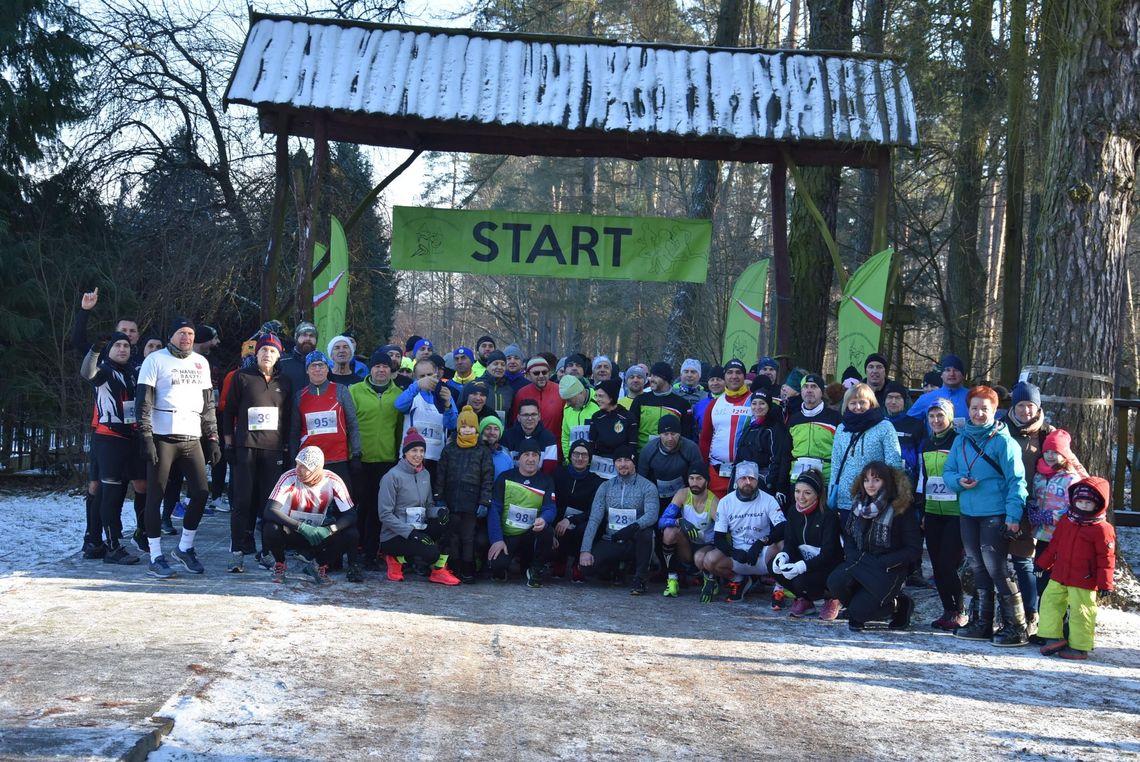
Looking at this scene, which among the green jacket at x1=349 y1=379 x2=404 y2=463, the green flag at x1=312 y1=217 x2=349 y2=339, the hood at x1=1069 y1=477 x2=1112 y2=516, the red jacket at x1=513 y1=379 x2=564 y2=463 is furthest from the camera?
the green flag at x1=312 y1=217 x2=349 y2=339

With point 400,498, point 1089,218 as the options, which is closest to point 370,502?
point 400,498

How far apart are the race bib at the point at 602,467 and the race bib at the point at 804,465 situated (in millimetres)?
1526

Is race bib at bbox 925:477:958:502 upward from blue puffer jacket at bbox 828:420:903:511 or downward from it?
downward

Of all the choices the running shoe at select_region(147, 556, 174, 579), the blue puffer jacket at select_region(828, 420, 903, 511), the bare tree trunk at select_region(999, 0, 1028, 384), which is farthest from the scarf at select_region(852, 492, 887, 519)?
the bare tree trunk at select_region(999, 0, 1028, 384)

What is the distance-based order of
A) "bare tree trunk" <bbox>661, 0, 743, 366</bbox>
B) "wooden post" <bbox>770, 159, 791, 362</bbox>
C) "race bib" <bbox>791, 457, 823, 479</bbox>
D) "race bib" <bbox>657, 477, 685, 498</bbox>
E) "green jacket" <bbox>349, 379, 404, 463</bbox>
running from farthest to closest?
→ "bare tree trunk" <bbox>661, 0, 743, 366</bbox> < "wooden post" <bbox>770, 159, 791, 362</bbox> < "race bib" <bbox>657, 477, 685, 498</bbox> < "green jacket" <bbox>349, 379, 404, 463</bbox> < "race bib" <bbox>791, 457, 823, 479</bbox>

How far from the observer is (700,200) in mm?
19359

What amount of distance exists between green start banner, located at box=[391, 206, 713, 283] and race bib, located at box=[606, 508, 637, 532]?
10.3 feet

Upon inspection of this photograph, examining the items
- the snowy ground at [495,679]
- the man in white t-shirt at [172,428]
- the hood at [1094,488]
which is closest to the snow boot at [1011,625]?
the snowy ground at [495,679]

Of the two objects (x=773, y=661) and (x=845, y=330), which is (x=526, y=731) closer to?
(x=773, y=661)

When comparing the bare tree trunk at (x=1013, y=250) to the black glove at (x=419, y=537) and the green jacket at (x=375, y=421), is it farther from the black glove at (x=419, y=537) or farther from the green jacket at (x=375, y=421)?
the black glove at (x=419, y=537)

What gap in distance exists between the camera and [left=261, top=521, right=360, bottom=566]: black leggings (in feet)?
24.7

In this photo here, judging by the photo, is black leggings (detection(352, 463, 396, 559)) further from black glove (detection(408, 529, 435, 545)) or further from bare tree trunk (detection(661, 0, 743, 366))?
bare tree trunk (detection(661, 0, 743, 366))

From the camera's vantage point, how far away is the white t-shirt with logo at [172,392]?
292 inches


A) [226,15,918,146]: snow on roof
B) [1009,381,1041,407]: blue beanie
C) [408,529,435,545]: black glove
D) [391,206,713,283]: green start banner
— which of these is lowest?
[408,529,435,545]: black glove
